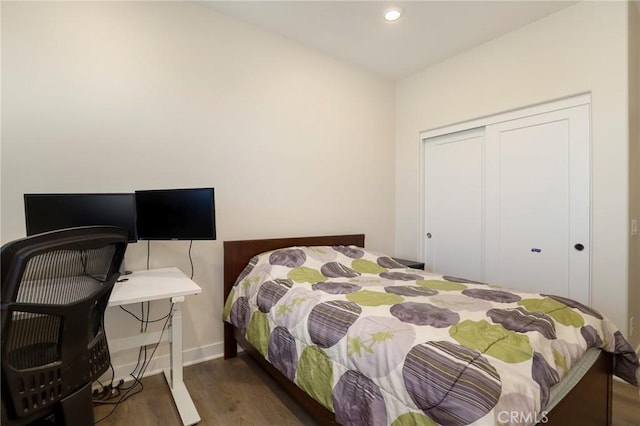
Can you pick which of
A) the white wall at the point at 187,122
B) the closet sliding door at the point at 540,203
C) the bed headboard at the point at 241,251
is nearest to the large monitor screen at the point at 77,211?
the white wall at the point at 187,122

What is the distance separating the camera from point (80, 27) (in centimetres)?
209

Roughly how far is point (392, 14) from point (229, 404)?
3162mm

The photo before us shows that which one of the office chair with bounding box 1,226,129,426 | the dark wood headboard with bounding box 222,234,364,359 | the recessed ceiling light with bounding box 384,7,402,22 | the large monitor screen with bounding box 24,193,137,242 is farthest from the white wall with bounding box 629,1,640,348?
the large monitor screen with bounding box 24,193,137,242

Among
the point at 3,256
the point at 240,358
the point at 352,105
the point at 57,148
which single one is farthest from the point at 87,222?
the point at 352,105

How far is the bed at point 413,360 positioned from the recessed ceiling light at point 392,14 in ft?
7.06

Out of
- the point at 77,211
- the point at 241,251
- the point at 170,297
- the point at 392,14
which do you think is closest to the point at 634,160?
the point at 392,14

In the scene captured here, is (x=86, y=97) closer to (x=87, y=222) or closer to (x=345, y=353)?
(x=87, y=222)

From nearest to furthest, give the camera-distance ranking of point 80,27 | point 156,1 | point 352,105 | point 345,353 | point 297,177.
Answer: point 345,353
point 80,27
point 156,1
point 297,177
point 352,105

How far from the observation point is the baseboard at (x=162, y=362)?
7.23 feet

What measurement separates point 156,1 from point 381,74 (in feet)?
7.96

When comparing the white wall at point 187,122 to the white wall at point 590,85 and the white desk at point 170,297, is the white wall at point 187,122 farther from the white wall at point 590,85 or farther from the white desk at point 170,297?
the white wall at point 590,85

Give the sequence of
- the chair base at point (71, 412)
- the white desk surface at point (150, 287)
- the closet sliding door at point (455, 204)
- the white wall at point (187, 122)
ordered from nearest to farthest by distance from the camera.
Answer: the chair base at point (71, 412), the white desk surface at point (150, 287), the white wall at point (187, 122), the closet sliding door at point (455, 204)

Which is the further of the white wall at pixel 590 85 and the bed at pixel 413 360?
the white wall at pixel 590 85

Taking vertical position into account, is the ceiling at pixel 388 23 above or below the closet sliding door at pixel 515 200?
above
